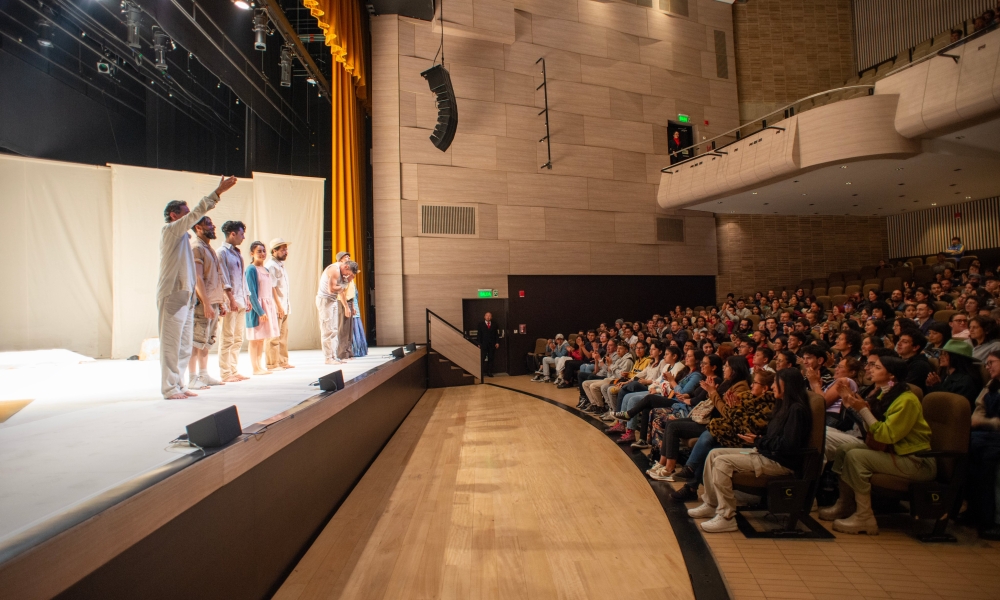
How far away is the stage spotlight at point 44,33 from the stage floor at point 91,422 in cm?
321

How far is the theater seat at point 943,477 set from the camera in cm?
253

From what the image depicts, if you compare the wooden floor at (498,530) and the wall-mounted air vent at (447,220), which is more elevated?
the wall-mounted air vent at (447,220)

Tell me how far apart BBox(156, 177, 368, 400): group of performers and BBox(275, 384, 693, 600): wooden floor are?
1.37m

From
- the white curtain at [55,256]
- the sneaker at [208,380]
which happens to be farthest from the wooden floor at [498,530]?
the white curtain at [55,256]

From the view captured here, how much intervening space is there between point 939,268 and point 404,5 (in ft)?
32.8

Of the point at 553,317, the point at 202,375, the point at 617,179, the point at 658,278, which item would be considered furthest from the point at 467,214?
the point at 202,375

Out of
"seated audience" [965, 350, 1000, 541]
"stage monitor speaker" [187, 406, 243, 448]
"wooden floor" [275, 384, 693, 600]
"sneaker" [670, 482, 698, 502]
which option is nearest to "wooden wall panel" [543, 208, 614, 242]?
"wooden floor" [275, 384, 693, 600]

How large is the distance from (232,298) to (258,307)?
457mm

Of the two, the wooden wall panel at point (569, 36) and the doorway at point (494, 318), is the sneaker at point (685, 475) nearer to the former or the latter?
the doorway at point (494, 318)

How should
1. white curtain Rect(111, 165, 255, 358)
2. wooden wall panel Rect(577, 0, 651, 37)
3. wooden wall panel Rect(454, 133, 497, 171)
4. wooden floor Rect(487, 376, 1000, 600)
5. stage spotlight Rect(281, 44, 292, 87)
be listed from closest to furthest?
wooden floor Rect(487, 376, 1000, 600)
white curtain Rect(111, 165, 255, 358)
stage spotlight Rect(281, 44, 292, 87)
wooden wall panel Rect(454, 133, 497, 171)
wooden wall panel Rect(577, 0, 651, 37)

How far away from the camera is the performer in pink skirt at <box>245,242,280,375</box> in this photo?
14.5 feet

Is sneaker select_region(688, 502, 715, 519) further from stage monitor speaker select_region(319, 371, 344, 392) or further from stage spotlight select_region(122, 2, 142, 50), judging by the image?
stage spotlight select_region(122, 2, 142, 50)

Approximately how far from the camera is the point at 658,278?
11414 millimetres

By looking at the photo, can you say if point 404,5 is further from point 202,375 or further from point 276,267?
point 202,375
